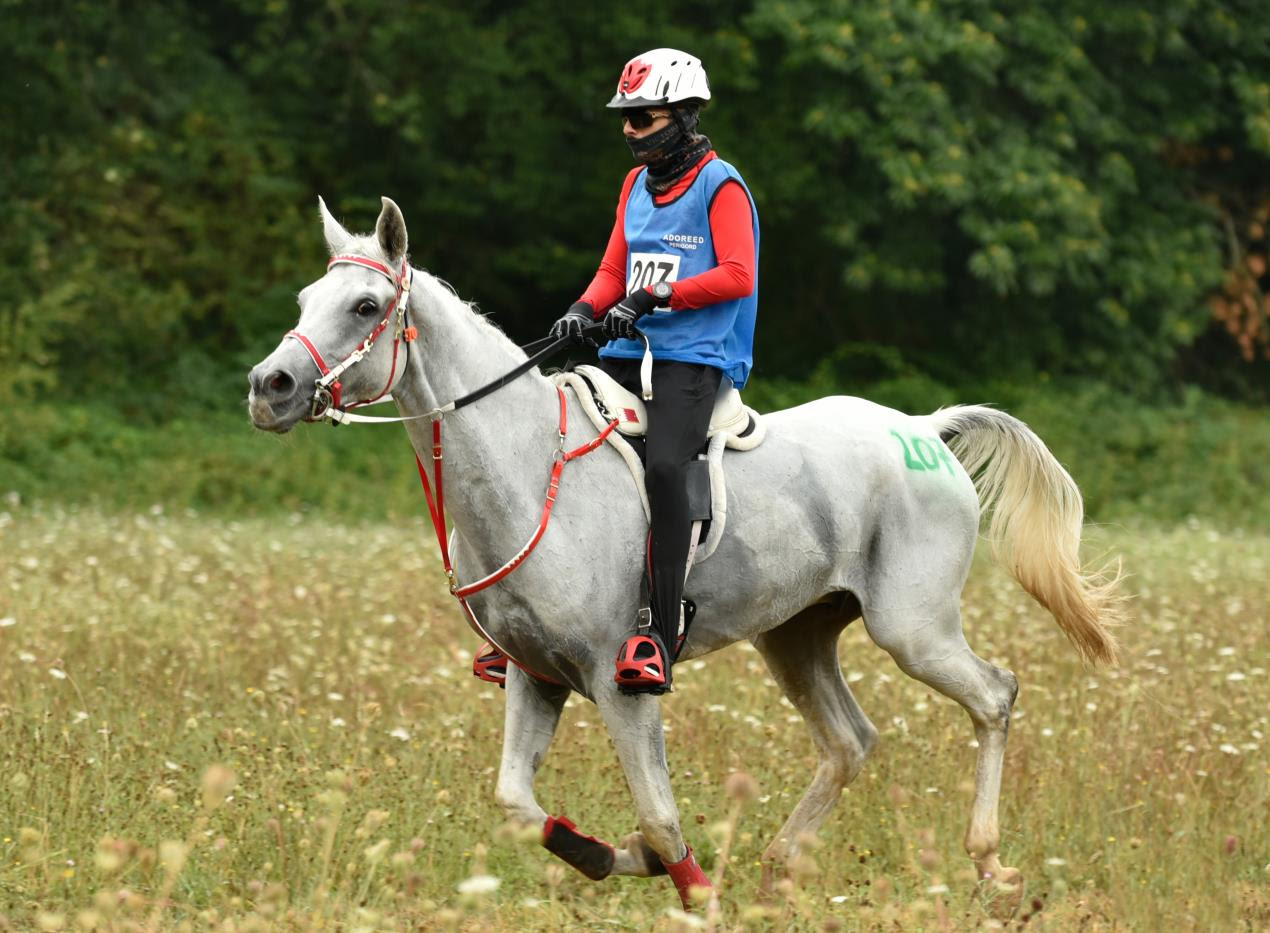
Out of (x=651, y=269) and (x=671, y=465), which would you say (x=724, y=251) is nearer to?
(x=651, y=269)

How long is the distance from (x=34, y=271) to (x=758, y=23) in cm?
956

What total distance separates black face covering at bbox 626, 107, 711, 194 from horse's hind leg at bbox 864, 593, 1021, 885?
1937 mm

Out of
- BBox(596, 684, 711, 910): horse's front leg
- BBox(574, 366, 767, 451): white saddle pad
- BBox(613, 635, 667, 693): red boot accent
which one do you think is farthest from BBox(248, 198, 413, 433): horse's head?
BBox(596, 684, 711, 910): horse's front leg

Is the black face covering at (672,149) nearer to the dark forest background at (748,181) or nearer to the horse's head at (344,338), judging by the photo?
the horse's head at (344,338)

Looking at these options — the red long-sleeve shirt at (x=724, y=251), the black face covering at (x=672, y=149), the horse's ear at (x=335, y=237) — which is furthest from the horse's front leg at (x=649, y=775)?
the black face covering at (x=672, y=149)

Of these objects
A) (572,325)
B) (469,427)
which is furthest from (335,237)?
(572,325)

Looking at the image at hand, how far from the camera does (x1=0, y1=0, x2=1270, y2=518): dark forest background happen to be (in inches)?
781

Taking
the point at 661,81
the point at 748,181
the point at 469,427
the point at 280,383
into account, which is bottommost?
the point at 748,181

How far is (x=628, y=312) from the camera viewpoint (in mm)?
5539

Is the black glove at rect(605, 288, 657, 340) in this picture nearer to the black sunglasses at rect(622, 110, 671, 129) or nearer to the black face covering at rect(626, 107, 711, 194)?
the black face covering at rect(626, 107, 711, 194)

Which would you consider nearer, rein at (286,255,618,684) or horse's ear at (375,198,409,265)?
rein at (286,255,618,684)

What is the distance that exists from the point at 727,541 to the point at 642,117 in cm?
157

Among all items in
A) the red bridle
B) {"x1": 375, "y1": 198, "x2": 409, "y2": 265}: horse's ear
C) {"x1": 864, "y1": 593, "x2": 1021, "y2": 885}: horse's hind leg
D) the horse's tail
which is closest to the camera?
the red bridle

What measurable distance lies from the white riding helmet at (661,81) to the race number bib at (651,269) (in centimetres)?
55
